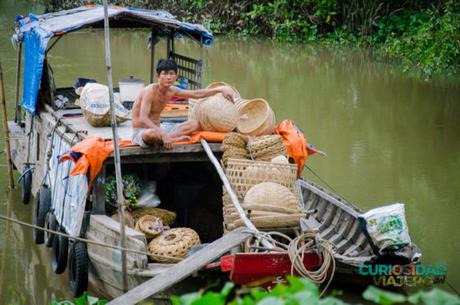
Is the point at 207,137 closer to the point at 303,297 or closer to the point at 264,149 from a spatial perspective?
the point at 264,149

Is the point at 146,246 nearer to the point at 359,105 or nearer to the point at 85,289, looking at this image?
the point at 85,289

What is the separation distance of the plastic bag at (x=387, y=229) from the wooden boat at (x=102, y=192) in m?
0.19

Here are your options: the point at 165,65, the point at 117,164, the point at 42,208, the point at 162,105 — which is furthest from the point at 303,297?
the point at 42,208

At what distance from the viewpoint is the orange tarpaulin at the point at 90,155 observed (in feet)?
18.9

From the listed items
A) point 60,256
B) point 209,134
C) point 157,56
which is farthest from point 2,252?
point 157,56

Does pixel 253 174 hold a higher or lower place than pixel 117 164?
lower

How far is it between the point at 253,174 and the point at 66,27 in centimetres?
291

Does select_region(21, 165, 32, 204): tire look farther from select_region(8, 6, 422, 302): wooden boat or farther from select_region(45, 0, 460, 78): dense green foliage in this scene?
select_region(45, 0, 460, 78): dense green foliage

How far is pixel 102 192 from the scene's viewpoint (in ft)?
19.7

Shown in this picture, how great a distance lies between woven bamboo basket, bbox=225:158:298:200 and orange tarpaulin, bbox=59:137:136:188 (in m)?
0.96

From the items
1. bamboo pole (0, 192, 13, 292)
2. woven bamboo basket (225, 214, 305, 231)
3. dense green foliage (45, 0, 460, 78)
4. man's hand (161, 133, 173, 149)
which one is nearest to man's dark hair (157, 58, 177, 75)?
man's hand (161, 133, 173, 149)

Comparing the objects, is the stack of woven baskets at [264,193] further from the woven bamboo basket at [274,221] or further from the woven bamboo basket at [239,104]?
the woven bamboo basket at [239,104]

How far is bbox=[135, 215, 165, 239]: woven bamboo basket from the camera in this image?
5794 millimetres

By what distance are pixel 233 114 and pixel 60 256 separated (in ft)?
6.04
